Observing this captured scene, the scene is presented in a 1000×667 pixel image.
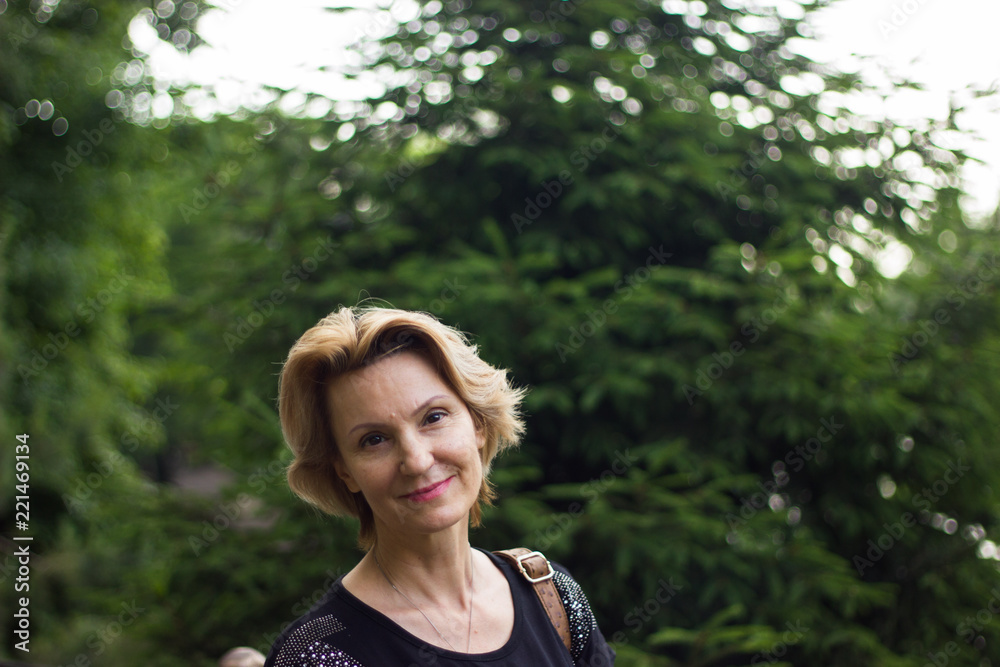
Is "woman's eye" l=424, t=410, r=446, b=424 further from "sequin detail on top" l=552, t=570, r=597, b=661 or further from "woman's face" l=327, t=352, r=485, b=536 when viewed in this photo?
"sequin detail on top" l=552, t=570, r=597, b=661

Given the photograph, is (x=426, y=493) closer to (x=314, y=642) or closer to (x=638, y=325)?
(x=314, y=642)

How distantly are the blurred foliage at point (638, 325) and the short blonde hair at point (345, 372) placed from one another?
1880mm

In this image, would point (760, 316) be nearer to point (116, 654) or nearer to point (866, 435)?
point (866, 435)

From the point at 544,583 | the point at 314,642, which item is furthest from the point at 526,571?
the point at 314,642

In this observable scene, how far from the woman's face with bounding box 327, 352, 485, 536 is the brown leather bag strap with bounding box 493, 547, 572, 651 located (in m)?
0.30

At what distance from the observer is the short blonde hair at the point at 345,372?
1.36 metres

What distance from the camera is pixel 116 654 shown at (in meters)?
3.95

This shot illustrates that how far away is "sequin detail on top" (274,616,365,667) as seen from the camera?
1251 mm

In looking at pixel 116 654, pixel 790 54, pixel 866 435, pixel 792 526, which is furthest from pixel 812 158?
pixel 116 654

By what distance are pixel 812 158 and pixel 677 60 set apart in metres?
0.96

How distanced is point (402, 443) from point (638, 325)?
2.69 m

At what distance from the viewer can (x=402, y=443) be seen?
1336 mm

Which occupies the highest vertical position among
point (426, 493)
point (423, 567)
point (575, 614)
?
point (426, 493)

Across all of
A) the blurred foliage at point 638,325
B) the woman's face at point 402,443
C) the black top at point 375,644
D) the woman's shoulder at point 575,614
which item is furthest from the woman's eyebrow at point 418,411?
the blurred foliage at point 638,325
